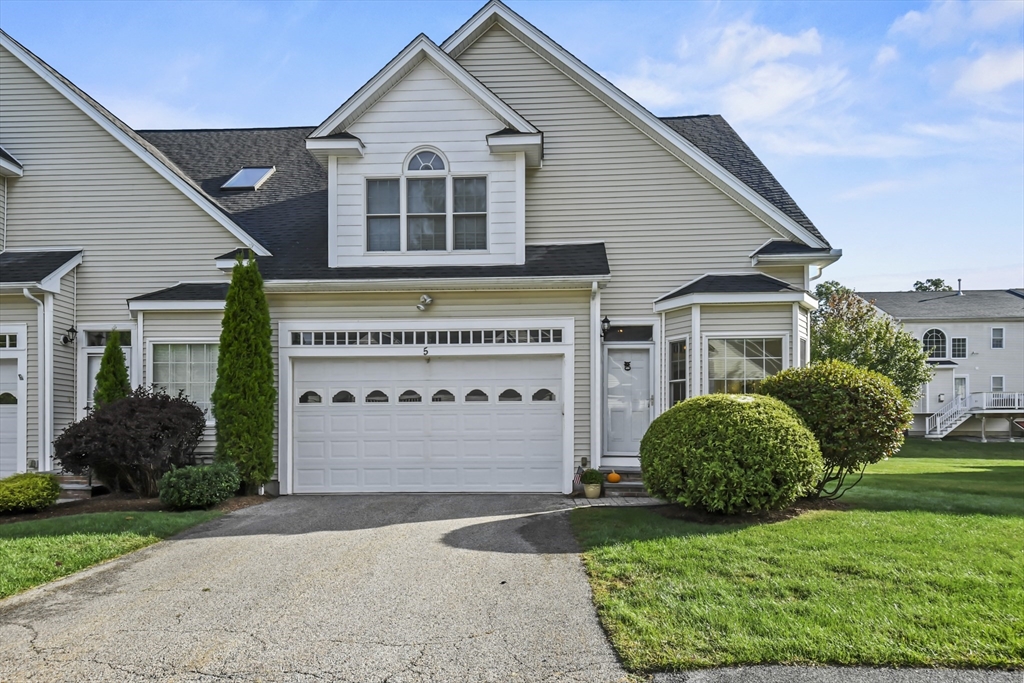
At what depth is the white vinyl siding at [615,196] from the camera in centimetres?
1306

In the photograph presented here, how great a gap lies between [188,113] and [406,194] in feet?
33.8

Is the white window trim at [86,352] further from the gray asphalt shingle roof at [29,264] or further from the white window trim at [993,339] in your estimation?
the white window trim at [993,339]

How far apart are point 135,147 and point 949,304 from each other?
4023 centimetres

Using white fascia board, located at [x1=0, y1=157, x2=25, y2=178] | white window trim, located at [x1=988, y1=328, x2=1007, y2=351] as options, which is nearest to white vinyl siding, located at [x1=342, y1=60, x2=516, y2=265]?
white fascia board, located at [x1=0, y1=157, x2=25, y2=178]

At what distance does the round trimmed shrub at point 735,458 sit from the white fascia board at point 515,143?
18.3 feet

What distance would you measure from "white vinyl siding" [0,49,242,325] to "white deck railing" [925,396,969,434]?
1241 inches

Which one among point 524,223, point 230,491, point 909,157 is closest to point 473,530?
point 230,491

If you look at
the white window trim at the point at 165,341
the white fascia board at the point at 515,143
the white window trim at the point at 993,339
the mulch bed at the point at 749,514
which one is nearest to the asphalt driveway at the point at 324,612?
the mulch bed at the point at 749,514

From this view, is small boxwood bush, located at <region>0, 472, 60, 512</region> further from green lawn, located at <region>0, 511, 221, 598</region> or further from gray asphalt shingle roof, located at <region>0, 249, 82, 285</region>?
gray asphalt shingle roof, located at <region>0, 249, 82, 285</region>

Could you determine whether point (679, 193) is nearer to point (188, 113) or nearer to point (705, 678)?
point (705, 678)

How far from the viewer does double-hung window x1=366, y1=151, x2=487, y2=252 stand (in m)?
12.9

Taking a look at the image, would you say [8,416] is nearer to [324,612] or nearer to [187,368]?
[187,368]

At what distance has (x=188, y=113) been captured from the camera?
1988cm

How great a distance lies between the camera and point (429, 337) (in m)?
12.5
